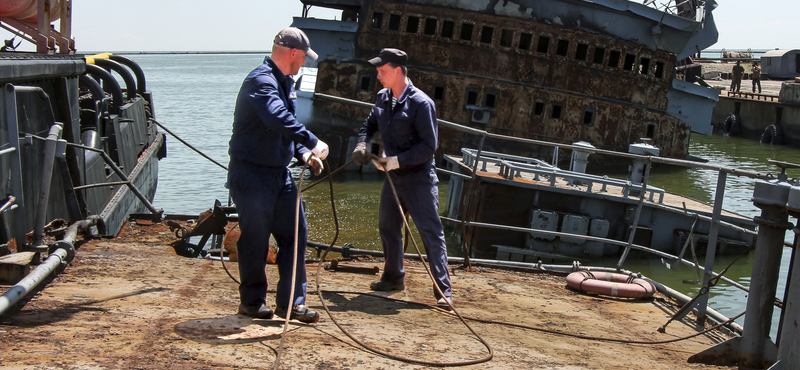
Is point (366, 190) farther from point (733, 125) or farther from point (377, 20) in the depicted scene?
point (733, 125)

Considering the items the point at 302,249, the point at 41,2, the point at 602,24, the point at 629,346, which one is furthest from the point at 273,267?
the point at 602,24

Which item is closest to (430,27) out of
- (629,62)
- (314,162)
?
(629,62)

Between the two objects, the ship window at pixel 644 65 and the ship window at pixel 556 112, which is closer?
the ship window at pixel 556 112

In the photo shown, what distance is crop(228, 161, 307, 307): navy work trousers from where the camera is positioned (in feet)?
13.4

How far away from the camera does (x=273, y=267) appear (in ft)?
19.6

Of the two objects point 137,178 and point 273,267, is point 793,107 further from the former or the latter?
point 273,267

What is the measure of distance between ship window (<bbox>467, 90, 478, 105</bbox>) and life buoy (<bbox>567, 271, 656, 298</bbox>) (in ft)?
61.1

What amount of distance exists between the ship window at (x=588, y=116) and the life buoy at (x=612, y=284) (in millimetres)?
19728

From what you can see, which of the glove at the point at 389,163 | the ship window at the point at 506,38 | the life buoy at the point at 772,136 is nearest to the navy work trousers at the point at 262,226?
the glove at the point at 389,163

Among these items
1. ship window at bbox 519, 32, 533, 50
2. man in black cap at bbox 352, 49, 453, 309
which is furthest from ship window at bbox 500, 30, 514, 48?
man in black cap at bbox 352, 49, 453, 309

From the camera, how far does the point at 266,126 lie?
4.07 meters

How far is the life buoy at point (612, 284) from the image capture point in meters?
5.87

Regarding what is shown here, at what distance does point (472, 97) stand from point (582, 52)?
169 inches

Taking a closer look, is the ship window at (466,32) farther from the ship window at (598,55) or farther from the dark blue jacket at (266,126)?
the dark blue jacket at (266,126)
